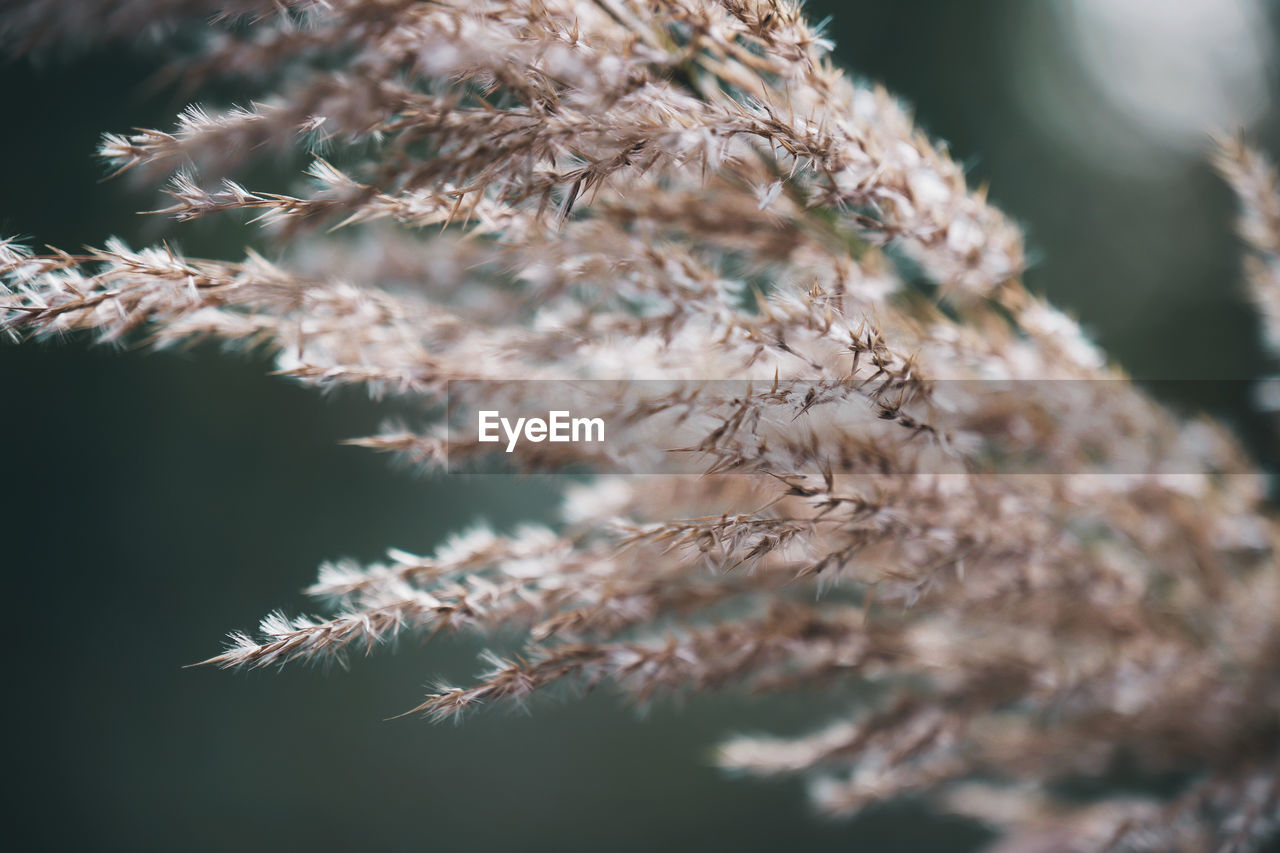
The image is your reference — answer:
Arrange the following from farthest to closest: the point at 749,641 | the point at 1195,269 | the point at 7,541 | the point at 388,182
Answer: the point at 1195,269, the point at 7,541, the point at 749,641, the point at 388,182

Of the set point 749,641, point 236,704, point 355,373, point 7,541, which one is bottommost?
point 236,704

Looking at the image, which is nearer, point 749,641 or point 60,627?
point 749,641

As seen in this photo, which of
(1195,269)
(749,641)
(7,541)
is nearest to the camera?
(749,641)

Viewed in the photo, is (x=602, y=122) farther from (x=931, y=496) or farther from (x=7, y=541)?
(x=7, y=541)

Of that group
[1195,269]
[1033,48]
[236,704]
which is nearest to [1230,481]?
[1195,269]

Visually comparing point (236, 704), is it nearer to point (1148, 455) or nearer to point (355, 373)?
point (355, 373)

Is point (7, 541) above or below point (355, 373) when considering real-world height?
below

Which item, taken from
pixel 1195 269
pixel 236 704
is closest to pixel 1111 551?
pixel 1195 269
